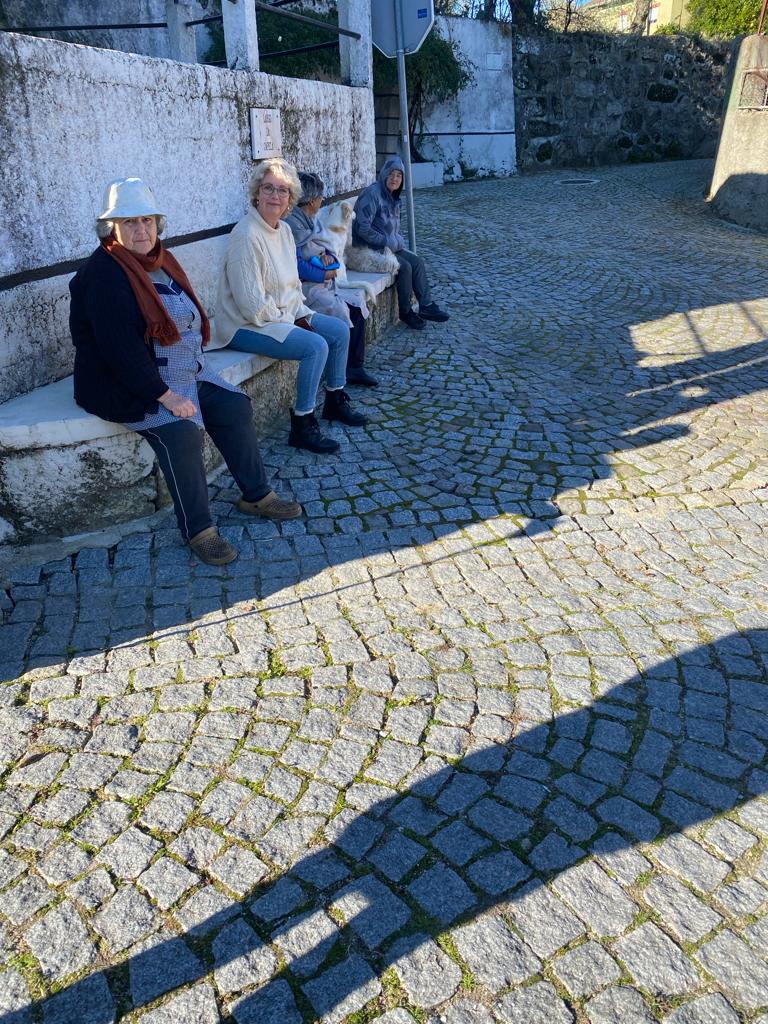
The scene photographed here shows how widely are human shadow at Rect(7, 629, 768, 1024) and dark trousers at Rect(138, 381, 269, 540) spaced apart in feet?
4.82

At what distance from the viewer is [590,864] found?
7.92 feet

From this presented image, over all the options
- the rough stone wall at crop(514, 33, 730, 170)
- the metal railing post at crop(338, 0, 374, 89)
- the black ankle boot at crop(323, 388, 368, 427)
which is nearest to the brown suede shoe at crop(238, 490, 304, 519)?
the black ankle boot at crop(323, 388, 368, 427)

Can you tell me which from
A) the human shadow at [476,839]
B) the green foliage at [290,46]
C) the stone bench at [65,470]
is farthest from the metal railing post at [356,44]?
the human shadow at [476,839]

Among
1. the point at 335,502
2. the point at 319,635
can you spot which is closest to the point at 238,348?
the point at 335,502

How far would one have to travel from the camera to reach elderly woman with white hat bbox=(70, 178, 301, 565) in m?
3.56

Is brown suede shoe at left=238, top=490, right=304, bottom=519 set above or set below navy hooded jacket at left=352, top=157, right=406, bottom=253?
below

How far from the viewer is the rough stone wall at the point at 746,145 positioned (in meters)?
12.0

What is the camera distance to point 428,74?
48.6 feet

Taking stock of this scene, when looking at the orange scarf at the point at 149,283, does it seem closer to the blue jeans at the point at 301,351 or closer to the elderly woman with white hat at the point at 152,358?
the elderly woman with white hat at the point at 152,358

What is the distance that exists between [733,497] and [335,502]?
7.46 feet

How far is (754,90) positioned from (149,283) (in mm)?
12317

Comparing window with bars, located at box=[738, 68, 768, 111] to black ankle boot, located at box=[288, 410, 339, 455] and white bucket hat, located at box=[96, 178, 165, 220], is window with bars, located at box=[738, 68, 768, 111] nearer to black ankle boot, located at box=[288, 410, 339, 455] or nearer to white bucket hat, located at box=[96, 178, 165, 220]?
black ankle boot, located at box=[288, 410, 339, 455]

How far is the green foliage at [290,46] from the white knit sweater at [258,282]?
9.71m

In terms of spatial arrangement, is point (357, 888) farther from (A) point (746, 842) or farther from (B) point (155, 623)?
(B) point (155, 623)
